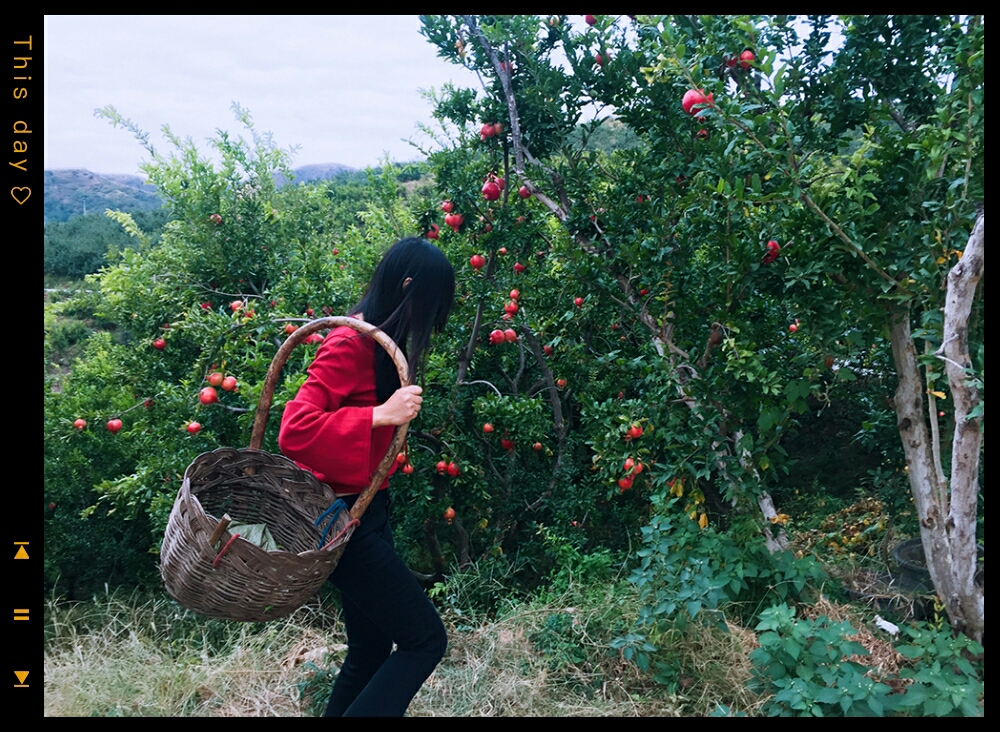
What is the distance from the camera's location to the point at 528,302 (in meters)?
3.43

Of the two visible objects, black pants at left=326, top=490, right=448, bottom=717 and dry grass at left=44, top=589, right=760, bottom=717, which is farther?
dry grass at left=44, top=589, right=760, bottom=717

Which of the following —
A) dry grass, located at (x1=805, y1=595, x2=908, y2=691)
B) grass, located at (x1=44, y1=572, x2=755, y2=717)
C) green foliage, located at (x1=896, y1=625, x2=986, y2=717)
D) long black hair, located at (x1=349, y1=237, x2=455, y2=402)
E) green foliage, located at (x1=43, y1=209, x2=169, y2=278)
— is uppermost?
long black hair, located at (x1=349, y1=237, x2=455, y2=402)

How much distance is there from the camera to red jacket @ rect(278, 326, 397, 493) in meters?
1.93

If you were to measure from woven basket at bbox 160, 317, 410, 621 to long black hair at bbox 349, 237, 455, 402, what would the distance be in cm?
11

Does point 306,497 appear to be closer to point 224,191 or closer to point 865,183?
point 865,183

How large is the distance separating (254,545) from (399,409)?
1.56ft

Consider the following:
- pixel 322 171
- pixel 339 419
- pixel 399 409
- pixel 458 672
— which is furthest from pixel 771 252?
pixel 322 171

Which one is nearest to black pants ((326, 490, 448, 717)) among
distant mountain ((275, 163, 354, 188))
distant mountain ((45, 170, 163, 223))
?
distant mountain ((275, 163, 354, 188))

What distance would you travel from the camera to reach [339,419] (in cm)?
194

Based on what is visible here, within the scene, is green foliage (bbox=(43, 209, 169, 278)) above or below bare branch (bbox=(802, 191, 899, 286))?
below

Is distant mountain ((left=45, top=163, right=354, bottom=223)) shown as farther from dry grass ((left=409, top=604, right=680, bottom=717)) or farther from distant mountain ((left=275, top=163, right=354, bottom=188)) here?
dry grass ((left=409, top=604, right=680, bottom=717))

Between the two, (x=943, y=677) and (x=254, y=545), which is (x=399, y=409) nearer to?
(x=254, y=545)

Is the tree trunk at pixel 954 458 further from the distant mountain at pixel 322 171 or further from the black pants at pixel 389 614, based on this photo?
the distant mountain at pixel 322 171
